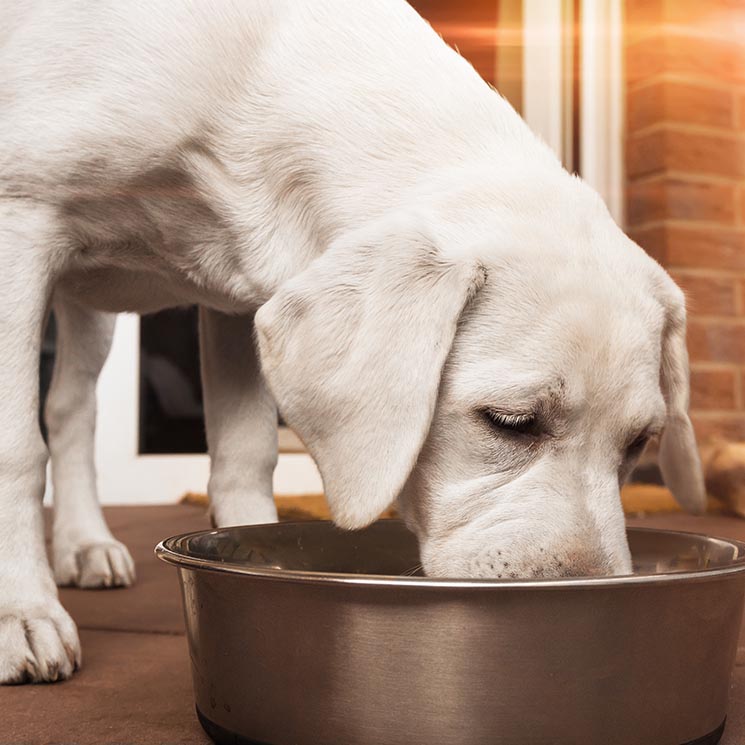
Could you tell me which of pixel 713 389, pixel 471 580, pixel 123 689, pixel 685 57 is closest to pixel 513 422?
pixel 471 580

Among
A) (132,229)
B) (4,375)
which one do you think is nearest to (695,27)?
(132,229)

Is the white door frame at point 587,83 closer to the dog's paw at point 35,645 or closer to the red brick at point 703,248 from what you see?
the red brick at point 703,248

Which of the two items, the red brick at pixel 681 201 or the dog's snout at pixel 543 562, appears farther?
the red brick at pixel 681 201

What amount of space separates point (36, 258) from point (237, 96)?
15.2 inches

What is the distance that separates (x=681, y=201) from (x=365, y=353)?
10.8 feet

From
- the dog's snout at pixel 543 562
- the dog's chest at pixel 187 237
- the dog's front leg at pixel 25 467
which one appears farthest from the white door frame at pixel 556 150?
the dog's snout at pixel 543 562

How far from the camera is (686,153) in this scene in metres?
4.26

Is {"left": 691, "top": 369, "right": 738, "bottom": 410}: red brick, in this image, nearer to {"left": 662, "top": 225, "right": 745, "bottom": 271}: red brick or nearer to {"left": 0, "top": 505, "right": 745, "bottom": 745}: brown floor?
{"left": 662, "top": 225, "right": 745, "bottom": 271}: red brick

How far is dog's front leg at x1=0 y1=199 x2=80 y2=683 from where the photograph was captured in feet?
4.53

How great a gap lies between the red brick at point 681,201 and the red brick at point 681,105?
252 millimetres

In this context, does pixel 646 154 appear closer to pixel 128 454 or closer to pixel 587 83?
pixel 587 83

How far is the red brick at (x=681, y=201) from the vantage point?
13.8 ft

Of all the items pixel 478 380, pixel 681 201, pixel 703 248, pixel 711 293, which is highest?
pixel 681 201

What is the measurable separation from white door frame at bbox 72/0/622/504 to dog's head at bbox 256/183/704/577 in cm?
298
